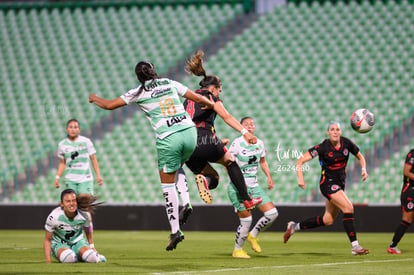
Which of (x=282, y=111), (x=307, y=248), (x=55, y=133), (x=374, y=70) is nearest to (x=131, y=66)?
(x=55, y=133)

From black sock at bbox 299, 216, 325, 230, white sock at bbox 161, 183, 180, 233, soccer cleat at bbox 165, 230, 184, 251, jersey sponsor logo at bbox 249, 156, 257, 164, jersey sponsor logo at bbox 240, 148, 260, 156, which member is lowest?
black sock at bbox 299, 216, 325, 230

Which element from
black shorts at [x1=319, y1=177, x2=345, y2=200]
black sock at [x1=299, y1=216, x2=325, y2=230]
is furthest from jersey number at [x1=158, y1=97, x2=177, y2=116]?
black sock at [x1=299, y1=216, x2=325, y2=230]

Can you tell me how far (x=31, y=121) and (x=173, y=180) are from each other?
1421 centimetres

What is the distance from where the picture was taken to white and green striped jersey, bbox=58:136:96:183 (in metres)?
13.4

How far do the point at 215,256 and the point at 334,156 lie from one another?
2100mm

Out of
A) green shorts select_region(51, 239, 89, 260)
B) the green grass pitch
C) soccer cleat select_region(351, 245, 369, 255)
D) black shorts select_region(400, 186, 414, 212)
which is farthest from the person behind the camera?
black shorts select_region(400, 186, 414, 212)

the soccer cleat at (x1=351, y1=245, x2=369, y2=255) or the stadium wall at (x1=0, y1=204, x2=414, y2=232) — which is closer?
the soccer cleat at (x1=351, y1=245, x2=369, y2=255)

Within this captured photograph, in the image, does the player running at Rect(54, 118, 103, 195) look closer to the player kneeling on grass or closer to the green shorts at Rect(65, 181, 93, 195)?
the green shorts at Rect(65, 181, 93, 195)

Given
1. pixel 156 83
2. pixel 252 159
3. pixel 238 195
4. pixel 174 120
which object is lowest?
pixel 238 195

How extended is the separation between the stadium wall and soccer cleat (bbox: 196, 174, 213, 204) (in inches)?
299

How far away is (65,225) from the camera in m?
9.84

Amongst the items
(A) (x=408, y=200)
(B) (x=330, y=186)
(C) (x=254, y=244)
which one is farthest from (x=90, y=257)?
(A) (x=408, y=200)

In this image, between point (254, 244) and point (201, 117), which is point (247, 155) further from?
point (201, 117)

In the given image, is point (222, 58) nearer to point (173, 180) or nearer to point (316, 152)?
point (316, 152)
